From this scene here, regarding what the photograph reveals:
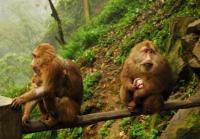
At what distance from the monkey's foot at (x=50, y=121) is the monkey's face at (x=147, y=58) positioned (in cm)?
130

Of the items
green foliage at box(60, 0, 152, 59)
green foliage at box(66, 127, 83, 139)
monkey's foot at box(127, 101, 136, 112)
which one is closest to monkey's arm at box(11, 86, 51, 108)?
monkey's foot at box(127, 101, 136, 112)

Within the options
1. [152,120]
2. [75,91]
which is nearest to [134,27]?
[152,120]

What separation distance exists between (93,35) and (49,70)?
10.0m

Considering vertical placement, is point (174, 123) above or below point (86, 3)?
below

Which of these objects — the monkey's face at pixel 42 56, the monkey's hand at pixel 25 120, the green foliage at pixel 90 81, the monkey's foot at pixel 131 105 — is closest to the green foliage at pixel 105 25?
the green foliage at pixel 90 81

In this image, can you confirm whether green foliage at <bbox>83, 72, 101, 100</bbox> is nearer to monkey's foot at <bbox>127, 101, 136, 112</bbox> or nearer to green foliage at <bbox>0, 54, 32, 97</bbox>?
green foliage at <bbox>0, 54, 32, 97</bbox>

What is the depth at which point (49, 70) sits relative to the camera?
4.92m

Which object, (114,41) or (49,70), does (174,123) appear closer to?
(49,70)

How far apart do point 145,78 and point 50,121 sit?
1348 millimetres

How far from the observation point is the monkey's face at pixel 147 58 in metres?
5.45

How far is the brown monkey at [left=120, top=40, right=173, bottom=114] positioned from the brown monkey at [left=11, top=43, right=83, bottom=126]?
2.04 ft

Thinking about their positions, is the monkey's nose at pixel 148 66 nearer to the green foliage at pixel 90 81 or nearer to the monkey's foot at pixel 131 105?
the monkey's foot at pixel 131 105

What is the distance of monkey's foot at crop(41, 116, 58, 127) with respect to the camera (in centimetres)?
461

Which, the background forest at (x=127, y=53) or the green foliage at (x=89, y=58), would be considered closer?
the background forest at (x=127, y=53)
